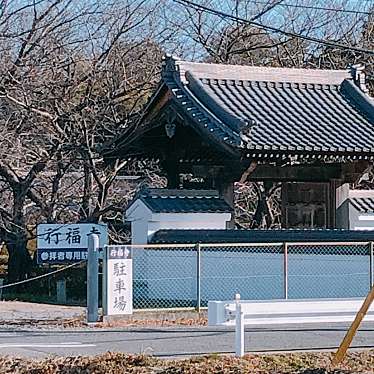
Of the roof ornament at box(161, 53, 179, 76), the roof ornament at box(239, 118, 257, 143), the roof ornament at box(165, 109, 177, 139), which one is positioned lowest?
the roof ornament at box(239, 118, 257, 143)

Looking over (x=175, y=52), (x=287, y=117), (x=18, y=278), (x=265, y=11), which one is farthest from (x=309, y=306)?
(x=265, y=11)

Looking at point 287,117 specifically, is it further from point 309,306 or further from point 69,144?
point 309,306

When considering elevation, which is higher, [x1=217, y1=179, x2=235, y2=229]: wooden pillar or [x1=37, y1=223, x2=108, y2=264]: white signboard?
[x1=217, y1=179, x2=235, y2=229]: wooden pillar

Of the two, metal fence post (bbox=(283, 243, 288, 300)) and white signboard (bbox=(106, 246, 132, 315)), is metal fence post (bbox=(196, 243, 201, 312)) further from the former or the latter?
metal fence post (bbox=(283, 243, 288, 300))

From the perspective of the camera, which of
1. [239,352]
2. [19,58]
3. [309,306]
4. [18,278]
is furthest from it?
Answer: [18,278]

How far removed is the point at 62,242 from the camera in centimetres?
2267

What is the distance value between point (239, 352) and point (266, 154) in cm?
968

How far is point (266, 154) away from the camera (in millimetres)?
20688

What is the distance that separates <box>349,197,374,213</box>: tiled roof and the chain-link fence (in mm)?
3455

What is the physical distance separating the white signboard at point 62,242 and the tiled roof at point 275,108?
12.9 feet

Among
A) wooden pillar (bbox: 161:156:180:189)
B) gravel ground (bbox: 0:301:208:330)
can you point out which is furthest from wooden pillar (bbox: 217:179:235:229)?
gravel ground (bbox: 0:301:208:330)

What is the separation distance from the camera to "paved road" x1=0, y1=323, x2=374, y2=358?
13251 millimetres

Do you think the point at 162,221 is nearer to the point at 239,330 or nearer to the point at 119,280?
the point at 119,280

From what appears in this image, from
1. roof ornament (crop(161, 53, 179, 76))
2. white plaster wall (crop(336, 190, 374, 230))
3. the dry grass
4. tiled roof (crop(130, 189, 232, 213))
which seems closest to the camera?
the dry grass
